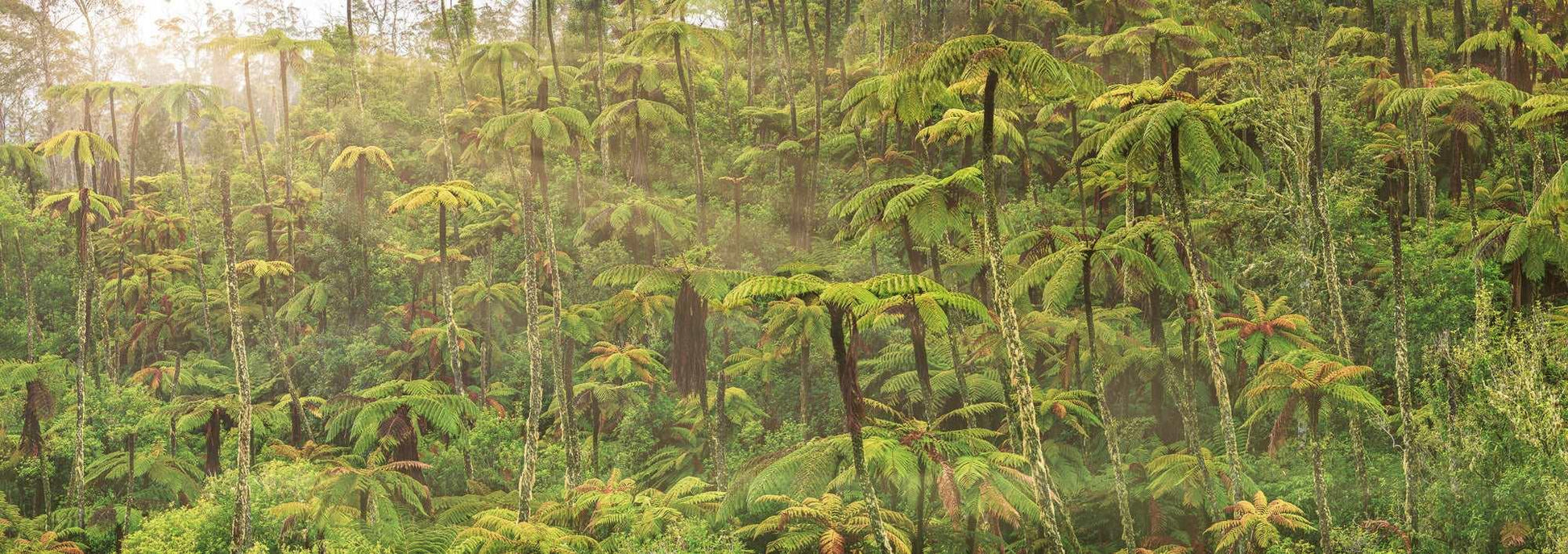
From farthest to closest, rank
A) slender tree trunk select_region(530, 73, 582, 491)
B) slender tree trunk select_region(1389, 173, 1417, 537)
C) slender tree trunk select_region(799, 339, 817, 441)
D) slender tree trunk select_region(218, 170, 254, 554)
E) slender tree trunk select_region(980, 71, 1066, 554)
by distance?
slender tree trunk select_region(530, 73, 582, 491) < slender tree trunk select_region(799, 339, 817, 441) < slender tree trunk select_region(218, 170, 254, 554) < slender tree trunk select_region(1389, 173, 1417, 537) < slender tree trunk select_region(980, 71, 1066, 554)

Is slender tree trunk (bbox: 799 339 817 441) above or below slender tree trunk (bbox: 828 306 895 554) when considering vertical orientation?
below

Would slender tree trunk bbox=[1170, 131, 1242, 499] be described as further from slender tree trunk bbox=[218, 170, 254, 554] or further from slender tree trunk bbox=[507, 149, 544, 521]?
slender tree trunk bbox=[218, 170, 254, 554]

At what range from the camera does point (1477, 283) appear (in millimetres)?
19109

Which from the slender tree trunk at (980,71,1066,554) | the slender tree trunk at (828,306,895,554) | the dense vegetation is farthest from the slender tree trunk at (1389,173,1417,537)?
the slender tree trunk at (828,306,895,554)

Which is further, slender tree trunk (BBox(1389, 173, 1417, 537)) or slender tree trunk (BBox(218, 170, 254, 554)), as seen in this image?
slender tree trunk (BBox(218, 170, 254, 554))

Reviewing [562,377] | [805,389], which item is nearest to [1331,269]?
[805,389]

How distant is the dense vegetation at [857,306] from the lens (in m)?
15.0

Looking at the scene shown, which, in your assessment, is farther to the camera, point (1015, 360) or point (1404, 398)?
point (1404, 398)

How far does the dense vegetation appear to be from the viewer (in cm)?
1498

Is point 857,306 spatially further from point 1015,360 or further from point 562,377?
point 562,377

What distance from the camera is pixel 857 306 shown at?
10.8 m

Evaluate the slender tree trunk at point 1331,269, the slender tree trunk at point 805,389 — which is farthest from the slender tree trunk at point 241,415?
the slender tree trunk at point 1331,269

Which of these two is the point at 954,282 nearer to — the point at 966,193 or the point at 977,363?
the point at 977,363

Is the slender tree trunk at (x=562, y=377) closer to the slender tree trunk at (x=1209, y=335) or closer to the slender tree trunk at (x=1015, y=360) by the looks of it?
the slender tree trunk at (x=1015, y=360)
